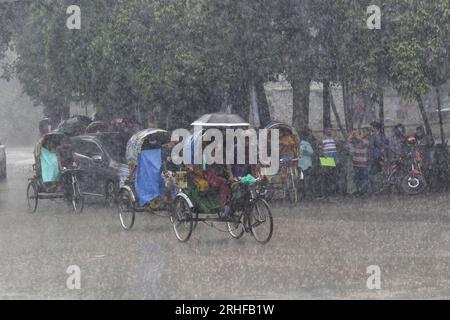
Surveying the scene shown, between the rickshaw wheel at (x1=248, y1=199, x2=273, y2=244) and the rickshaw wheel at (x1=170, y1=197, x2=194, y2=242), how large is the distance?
3.23 ft

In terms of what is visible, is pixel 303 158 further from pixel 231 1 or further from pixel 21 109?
pixel 21 109

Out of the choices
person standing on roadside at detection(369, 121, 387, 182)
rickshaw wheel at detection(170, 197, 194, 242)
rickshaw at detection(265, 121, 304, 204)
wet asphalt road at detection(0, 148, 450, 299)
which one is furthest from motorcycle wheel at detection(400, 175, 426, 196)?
rickshaw wheel at detection(170, 197, 194, 242)

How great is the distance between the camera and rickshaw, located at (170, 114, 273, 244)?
14.3m

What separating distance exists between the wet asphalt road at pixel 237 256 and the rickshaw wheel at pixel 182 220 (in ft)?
0.52

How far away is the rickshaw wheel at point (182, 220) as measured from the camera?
48.7 feet

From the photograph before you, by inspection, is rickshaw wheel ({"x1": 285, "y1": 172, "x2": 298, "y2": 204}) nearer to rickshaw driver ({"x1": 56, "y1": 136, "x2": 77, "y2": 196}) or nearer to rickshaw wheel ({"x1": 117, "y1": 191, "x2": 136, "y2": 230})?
rickshaw driver ({"x1": 56, "y1": 136, "x2": 77, "y2": 196})

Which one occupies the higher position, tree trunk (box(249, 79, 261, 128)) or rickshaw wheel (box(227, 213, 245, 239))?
tree trunk (box(249, 79, 261, 128))

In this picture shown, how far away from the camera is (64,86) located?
3006 cm

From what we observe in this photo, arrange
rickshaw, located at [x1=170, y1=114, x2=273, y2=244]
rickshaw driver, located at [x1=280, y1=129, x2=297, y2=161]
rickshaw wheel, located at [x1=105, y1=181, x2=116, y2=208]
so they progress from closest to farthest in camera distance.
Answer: rickshaw, located at [x1=170, y1=114, x2=273, y2=244]
rickshaw wheel, located at [x1=105, y1=181, x2=116, y2=208]
rickshaw driver, located at [x1=280, y1=129, x2=297, y2=161]

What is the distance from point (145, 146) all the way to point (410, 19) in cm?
709

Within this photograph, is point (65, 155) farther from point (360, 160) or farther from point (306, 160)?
point (360, 160)

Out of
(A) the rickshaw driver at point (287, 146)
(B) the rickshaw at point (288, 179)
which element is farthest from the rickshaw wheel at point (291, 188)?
(A) the rickshaw driver at point (287, 146)

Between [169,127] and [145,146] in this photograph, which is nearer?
[145,146]
